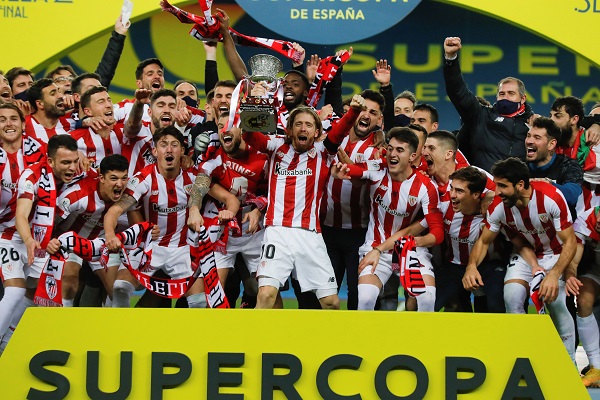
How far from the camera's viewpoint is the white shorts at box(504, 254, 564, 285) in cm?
677

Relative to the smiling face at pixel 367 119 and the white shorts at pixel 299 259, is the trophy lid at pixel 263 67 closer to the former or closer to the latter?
the smiling face at pixel 367 119

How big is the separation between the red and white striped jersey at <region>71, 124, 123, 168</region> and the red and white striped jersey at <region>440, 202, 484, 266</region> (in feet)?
7.20

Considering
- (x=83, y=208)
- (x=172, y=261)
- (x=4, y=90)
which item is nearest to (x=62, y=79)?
(x=4, y=90)

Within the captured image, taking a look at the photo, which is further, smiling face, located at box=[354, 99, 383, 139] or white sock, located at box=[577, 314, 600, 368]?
smiling face, located at box=[354, 99, 383, 139]

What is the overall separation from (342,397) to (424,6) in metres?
6.80

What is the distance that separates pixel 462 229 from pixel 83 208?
243 centimetres

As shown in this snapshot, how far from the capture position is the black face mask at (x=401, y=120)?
7871mm

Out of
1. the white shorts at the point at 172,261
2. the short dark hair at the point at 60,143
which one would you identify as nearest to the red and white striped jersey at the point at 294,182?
the white shorts at the point at 172,261

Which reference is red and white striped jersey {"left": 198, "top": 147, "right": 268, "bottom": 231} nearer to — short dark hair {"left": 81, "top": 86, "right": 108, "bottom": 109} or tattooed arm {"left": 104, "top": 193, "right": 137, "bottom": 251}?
tattooed arm {"left": 104, "top": 193, "right": 137, "bottom": 251}

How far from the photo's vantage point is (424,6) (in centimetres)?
1100

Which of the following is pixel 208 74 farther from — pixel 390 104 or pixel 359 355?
pixel 359 355

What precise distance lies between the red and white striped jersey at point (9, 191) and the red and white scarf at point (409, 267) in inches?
95.3

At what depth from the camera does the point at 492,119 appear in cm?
768

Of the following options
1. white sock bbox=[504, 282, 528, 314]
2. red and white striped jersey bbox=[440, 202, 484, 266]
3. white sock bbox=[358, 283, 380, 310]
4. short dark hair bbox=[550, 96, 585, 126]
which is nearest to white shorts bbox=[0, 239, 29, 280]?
white sock bbox=[358, 283, 380, 310]
